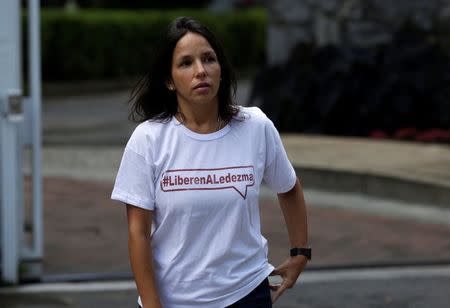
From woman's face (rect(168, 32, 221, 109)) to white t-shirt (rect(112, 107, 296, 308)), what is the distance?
0.35 ft

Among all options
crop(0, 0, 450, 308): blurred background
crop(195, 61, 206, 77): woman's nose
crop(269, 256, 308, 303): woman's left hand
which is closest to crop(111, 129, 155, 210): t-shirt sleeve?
crop(195, 61, 206, 77): woman's nose

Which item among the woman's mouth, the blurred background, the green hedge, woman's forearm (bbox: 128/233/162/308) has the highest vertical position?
the woman's mouth

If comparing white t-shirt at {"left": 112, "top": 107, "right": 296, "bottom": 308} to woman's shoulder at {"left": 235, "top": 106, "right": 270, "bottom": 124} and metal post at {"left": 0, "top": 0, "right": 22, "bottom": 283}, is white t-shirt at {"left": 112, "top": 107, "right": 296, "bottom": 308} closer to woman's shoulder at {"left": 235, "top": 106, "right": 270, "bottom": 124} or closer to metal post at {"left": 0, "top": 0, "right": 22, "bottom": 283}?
woman's shoulder at {"left": 235, "top": 106, "right": 270, "bottom": 124}

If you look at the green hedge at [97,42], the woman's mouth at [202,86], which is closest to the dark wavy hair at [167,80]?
the woman's mouth at [202,86]

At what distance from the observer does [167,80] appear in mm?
3250

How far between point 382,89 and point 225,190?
852cm

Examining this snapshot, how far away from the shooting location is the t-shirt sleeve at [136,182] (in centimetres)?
312

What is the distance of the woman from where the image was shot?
311 centimetres

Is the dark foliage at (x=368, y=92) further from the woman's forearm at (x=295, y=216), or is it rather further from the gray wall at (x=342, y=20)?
the woman's forearm at (x=295, y=216)

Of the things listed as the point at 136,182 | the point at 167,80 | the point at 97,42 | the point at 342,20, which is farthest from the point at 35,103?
the point at 97,42

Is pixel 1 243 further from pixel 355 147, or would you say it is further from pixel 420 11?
pixel 420 11

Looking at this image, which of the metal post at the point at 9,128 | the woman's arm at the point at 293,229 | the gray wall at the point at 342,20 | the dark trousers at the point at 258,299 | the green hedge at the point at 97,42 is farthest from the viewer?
the green hedge at the point at 97,42

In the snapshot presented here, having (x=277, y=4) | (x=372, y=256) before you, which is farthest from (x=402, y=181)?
(x=277, y=4)

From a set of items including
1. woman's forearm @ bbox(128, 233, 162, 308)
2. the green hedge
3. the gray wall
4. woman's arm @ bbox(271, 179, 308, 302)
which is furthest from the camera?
the green hedge
